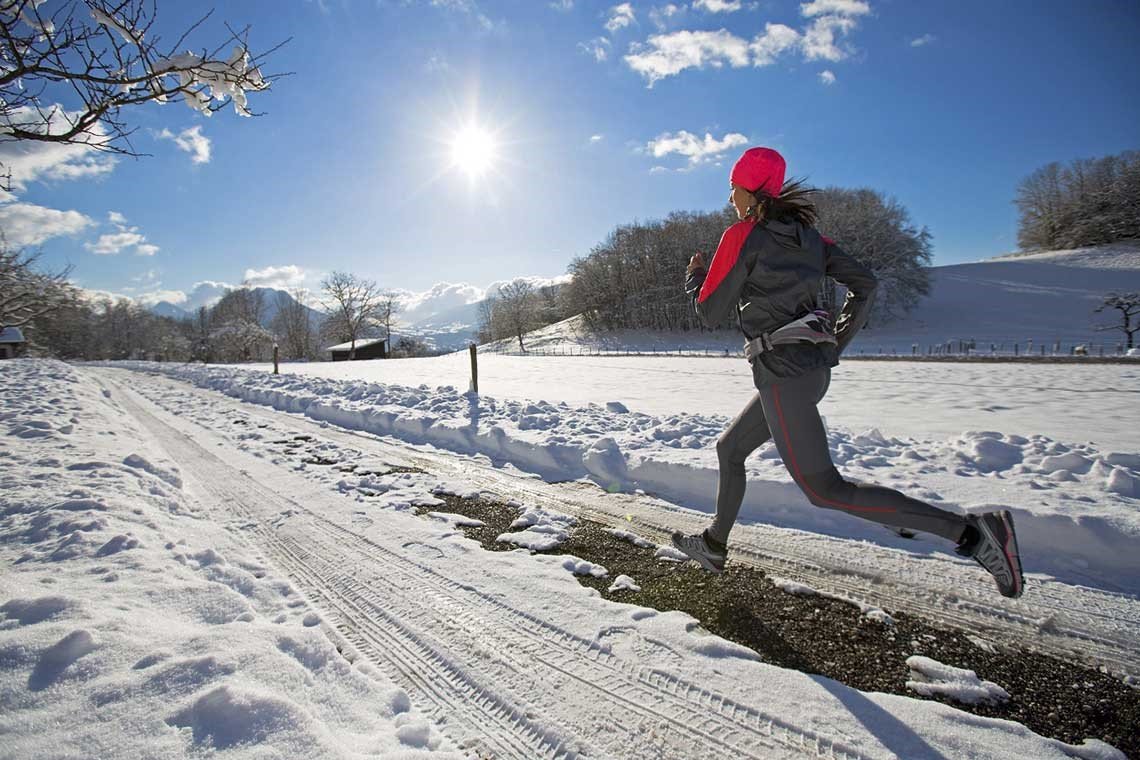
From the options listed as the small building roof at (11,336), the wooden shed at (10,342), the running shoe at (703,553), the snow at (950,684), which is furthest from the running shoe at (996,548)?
the small building roof at (11,336)

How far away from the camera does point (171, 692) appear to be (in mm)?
1552

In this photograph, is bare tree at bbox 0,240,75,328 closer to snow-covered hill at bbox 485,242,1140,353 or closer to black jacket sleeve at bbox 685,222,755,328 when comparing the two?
black jacket sleeve at bbox 685,222,755,328

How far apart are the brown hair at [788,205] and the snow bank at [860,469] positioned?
216 centimetres

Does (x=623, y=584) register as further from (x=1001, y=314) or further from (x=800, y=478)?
(x=1001, y=314)

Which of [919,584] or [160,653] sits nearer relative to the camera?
[160,653]

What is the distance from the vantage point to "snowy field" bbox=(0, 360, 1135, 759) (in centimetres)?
149

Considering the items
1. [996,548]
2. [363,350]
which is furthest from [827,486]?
[363,350]

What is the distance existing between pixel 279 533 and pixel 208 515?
0.83 metres

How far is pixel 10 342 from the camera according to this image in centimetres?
4659

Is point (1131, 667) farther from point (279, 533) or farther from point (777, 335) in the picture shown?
point (279, 533)

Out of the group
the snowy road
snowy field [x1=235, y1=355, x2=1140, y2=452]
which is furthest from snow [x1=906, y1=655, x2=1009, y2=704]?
snowy field [x1=235, y1=355, x2=1140, y2=452]

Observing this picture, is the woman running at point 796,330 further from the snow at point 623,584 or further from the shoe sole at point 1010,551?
the snow at point 623,584

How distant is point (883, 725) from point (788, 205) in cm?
205

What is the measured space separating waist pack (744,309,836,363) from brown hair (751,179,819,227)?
45 centimetres
